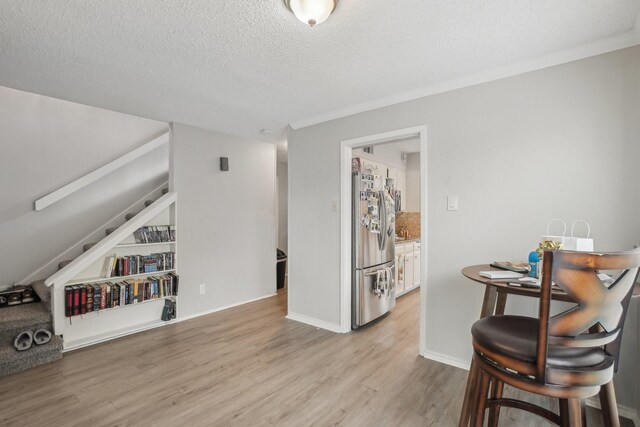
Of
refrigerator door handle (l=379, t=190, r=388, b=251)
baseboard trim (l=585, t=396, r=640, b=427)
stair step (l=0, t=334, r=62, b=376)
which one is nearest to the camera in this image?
baseboard trim (l=585, t=396, r=640, b=427)

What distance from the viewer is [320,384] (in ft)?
7.32

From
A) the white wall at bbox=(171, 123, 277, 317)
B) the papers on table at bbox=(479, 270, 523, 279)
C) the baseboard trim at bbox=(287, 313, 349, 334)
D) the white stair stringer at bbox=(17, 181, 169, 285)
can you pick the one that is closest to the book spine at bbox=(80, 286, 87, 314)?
the white wall at bbox=(171, 123, 277, 317)

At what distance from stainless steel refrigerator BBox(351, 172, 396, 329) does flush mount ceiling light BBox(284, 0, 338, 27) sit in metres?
1.84

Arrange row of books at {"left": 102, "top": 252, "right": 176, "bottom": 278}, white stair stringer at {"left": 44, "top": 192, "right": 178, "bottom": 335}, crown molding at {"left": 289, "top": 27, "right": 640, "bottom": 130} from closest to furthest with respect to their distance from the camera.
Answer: crown molding at {"left": 289, "top": 27, "right": 640, "bottom": 130} < white stair stringer at {"left": 44, "top": 192, "right": 178, "bottom": 335} < row of books at {"left": 102, "top": 252, "right": 176, "bottom": 278}

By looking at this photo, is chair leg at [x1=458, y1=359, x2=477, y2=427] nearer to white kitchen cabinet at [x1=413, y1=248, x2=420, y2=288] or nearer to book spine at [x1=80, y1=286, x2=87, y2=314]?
book spine at [x1=80, y1=286, x2=87, y2=314]

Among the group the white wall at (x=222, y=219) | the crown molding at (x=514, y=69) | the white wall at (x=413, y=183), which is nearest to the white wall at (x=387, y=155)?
the white wall at (x=413, y=183)

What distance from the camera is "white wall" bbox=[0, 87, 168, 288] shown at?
359 centimetres

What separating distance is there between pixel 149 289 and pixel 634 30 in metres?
4.59

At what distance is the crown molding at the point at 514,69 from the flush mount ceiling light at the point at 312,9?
4.46ft

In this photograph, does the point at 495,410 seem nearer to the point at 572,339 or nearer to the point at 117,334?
the point at 572,339

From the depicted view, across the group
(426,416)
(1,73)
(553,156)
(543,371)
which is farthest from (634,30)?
(1,73)

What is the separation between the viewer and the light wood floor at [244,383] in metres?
1.88

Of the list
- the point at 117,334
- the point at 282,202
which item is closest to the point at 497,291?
the point at 117,334

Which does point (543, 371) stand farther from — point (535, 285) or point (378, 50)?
point (378, 50)
